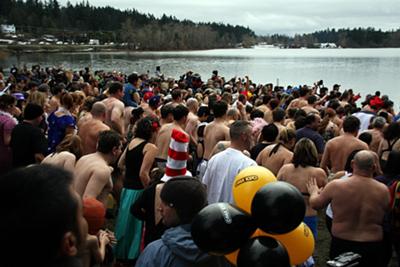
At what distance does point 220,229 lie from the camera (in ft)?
8.10

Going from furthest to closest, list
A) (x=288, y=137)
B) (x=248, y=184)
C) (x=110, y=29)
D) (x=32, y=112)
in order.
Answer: (x=110, y=29), (x=288, y=137), (x=32, y=112), (x=248, y=184)

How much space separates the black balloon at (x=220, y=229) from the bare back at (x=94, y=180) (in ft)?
6.40

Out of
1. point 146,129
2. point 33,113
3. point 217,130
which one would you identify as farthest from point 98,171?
point 217,130

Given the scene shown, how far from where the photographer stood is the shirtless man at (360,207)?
4242mm

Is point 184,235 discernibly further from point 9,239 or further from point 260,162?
point 260,162

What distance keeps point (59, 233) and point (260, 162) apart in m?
4.62

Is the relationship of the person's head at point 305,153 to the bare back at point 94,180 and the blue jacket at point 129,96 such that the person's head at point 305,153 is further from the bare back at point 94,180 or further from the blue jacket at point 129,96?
the blue jacket at point 129,96

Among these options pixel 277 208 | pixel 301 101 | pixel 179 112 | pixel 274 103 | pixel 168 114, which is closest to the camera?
pixel 277 208

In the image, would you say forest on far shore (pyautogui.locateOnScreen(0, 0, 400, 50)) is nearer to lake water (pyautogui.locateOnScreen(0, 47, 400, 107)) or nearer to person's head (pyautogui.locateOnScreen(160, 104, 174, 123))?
lake water (pyautogui.locateOnScreen(0, 47, 400, 107))

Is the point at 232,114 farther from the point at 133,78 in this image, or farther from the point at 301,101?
the point at 301,101

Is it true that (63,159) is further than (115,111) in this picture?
No

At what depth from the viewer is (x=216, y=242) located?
2447 millimetres

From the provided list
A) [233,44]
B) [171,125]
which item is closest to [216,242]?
[171,125]

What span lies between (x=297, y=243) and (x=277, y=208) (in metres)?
0.60
